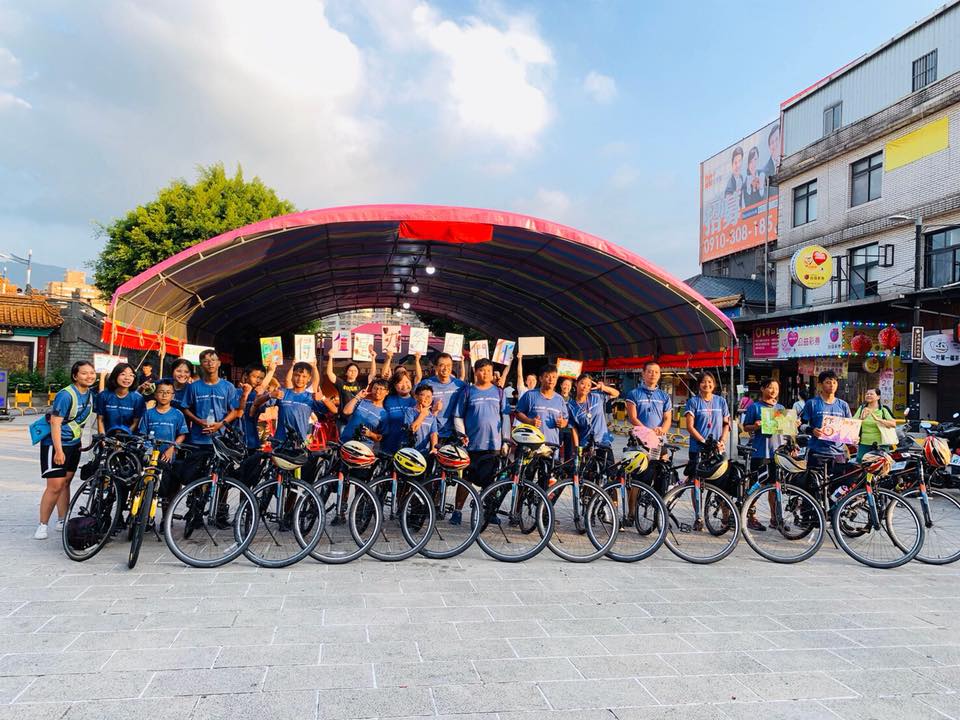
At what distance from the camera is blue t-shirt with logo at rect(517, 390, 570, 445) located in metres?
6.12

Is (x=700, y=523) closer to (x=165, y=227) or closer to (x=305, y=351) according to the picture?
(x=305, y=351)

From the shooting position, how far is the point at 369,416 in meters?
6.08

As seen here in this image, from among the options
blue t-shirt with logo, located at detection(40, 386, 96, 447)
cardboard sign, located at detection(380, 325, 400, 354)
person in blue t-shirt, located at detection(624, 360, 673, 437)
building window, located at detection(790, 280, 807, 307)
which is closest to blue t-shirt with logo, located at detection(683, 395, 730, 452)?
person in blue t-shirt, located at detection(624, 360, 673, 437)

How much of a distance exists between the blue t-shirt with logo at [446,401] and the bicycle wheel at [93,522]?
2.80m

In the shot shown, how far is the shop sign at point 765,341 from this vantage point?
1809cm

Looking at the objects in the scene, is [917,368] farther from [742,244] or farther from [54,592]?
[54,592]

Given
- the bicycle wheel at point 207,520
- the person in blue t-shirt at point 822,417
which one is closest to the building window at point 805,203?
the person in blue t-shirt at point 822,417

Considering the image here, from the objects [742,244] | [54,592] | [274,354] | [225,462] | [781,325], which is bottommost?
[54,592]

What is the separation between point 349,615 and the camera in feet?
12.6

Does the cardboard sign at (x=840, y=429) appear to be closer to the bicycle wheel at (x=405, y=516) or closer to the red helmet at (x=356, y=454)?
the bicycle wheel at (x=405, y=516)

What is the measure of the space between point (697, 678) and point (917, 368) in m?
14.4

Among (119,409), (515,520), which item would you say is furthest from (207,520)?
(515,520)

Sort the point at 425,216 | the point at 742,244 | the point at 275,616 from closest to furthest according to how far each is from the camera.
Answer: the point at 275,616, the point at 425,216, the point at 742,244

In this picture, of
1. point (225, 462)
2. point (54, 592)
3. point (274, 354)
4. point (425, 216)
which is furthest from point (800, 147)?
point (54, 592)
